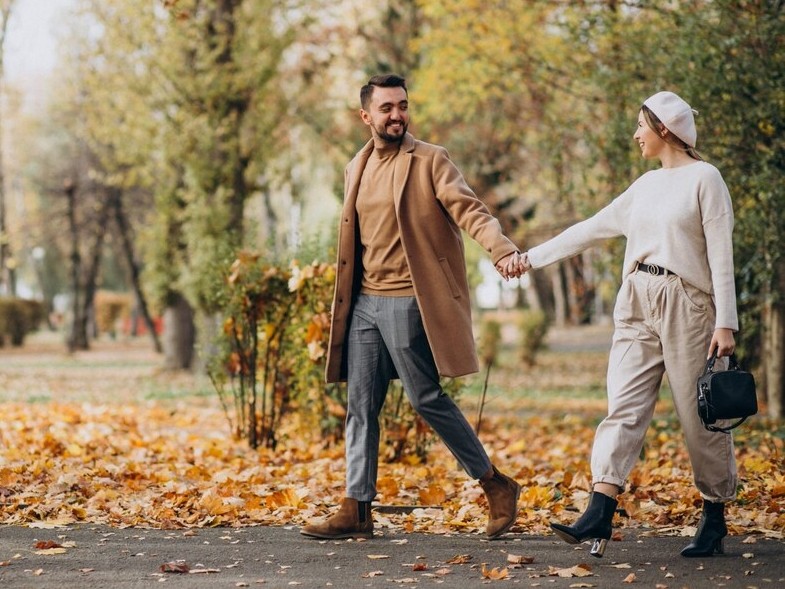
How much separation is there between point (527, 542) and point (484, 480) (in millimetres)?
356

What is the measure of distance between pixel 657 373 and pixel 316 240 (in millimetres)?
4961

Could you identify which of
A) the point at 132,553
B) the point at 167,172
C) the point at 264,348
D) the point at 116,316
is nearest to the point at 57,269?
the point at 116,316

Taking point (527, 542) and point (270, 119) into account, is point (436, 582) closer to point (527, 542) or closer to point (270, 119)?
point (527, 542)

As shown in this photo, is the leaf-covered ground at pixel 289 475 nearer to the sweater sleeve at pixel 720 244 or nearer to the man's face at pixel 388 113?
the sweater sleeve at pixel 720 244

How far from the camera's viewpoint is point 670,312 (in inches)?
205

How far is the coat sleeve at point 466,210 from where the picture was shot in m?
5.72

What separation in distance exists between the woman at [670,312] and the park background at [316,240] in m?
0.87

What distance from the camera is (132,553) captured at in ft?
18.4

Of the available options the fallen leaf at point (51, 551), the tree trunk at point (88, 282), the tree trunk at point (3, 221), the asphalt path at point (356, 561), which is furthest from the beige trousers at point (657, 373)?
the tree trunk at point (88, 282)

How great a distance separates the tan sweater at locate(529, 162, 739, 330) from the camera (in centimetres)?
512

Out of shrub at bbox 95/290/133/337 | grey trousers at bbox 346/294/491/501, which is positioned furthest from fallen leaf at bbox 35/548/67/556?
shrub at bbox 95/290/133/337

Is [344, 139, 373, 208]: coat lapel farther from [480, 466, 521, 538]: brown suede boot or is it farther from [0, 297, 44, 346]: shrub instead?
[0, 297, 44, 346]: shrub

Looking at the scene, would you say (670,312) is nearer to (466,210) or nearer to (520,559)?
(466,210)

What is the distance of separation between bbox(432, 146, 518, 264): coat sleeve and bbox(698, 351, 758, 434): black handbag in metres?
1.16
